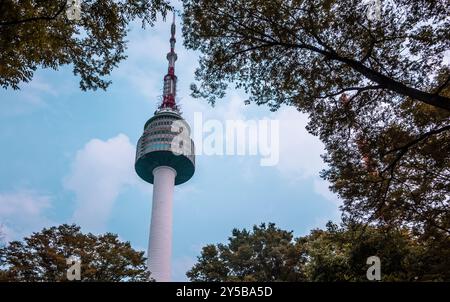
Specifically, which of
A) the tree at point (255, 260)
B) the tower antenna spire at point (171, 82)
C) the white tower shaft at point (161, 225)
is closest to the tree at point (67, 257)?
the tree at point (255, 260)

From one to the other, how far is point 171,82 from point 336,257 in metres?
59.7

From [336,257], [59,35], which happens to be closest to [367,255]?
[336,257]

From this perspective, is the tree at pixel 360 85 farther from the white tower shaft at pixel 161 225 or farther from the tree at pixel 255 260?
the white tower shaft at pixel 161 225

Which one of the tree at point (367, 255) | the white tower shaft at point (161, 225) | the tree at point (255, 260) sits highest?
the white tower shaft at point (161, 225)

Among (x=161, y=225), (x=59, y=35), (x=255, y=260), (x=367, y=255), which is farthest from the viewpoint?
(x=161, y=225)

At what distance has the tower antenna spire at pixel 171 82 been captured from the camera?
68.9 m

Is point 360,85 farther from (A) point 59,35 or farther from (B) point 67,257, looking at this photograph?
(B) point 67,257

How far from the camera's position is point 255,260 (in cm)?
2634

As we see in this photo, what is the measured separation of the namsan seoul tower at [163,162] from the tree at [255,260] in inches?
1341

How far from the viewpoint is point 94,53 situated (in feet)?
29.8

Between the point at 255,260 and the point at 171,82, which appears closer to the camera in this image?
the point at 255,260
